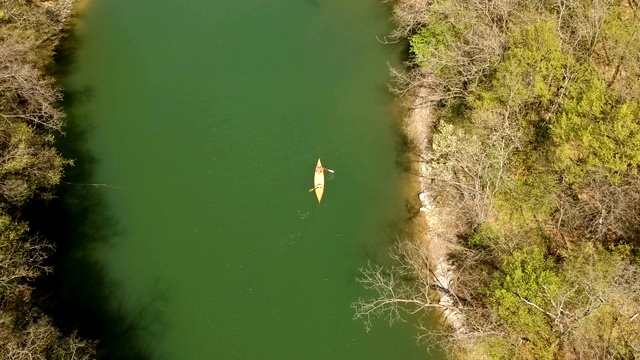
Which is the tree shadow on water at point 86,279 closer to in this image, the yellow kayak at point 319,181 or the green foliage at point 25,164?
the green foliage at point 25,164

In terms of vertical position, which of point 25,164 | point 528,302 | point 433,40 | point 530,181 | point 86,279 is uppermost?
point 433,40

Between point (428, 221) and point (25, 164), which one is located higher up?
point (25, 164)

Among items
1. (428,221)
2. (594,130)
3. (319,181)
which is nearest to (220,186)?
(319,181)

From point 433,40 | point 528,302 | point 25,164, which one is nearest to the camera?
point 528,302

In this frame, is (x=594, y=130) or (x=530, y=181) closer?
(x=594, y=130)

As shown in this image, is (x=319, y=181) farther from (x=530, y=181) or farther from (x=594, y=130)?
(x=594, y=130)

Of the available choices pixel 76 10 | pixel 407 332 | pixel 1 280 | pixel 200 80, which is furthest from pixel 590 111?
pixel 76 10

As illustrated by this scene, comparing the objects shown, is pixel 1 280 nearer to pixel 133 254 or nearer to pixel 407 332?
pixel 133 254

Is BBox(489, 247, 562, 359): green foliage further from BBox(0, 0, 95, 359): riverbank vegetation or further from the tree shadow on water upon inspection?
BBox(0, 0, 95, 359): riverbank vegetation
